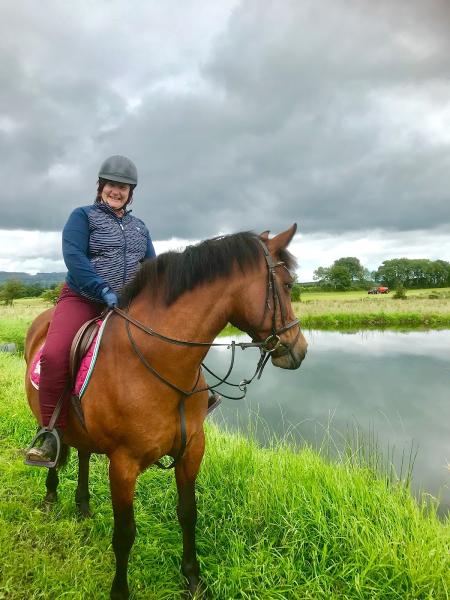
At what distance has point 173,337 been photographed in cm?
251

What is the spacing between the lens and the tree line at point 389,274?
248 feet

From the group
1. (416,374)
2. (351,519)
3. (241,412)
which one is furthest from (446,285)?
(351,519)

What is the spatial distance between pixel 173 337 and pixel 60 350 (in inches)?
35.7

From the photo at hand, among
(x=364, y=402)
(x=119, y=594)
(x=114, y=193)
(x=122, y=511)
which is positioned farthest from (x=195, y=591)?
(x=364, y=402)

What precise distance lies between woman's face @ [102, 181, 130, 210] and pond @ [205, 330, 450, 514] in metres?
3.87

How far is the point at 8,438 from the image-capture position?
5383mm

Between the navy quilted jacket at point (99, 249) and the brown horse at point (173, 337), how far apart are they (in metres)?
0.42

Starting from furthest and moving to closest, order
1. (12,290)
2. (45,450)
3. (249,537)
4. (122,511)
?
(12,290), (249,537), (45,450), (122,511)

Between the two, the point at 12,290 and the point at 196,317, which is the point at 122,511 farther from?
the point at 12,290

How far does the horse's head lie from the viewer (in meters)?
2.44

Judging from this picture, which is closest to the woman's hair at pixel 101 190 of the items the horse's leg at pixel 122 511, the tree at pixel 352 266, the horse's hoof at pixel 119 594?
the horse's leg at pixel 122 511

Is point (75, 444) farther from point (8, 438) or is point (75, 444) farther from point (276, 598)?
point (8, 438)

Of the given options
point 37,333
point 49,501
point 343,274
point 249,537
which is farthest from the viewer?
point 343,274

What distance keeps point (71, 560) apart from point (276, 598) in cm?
173
